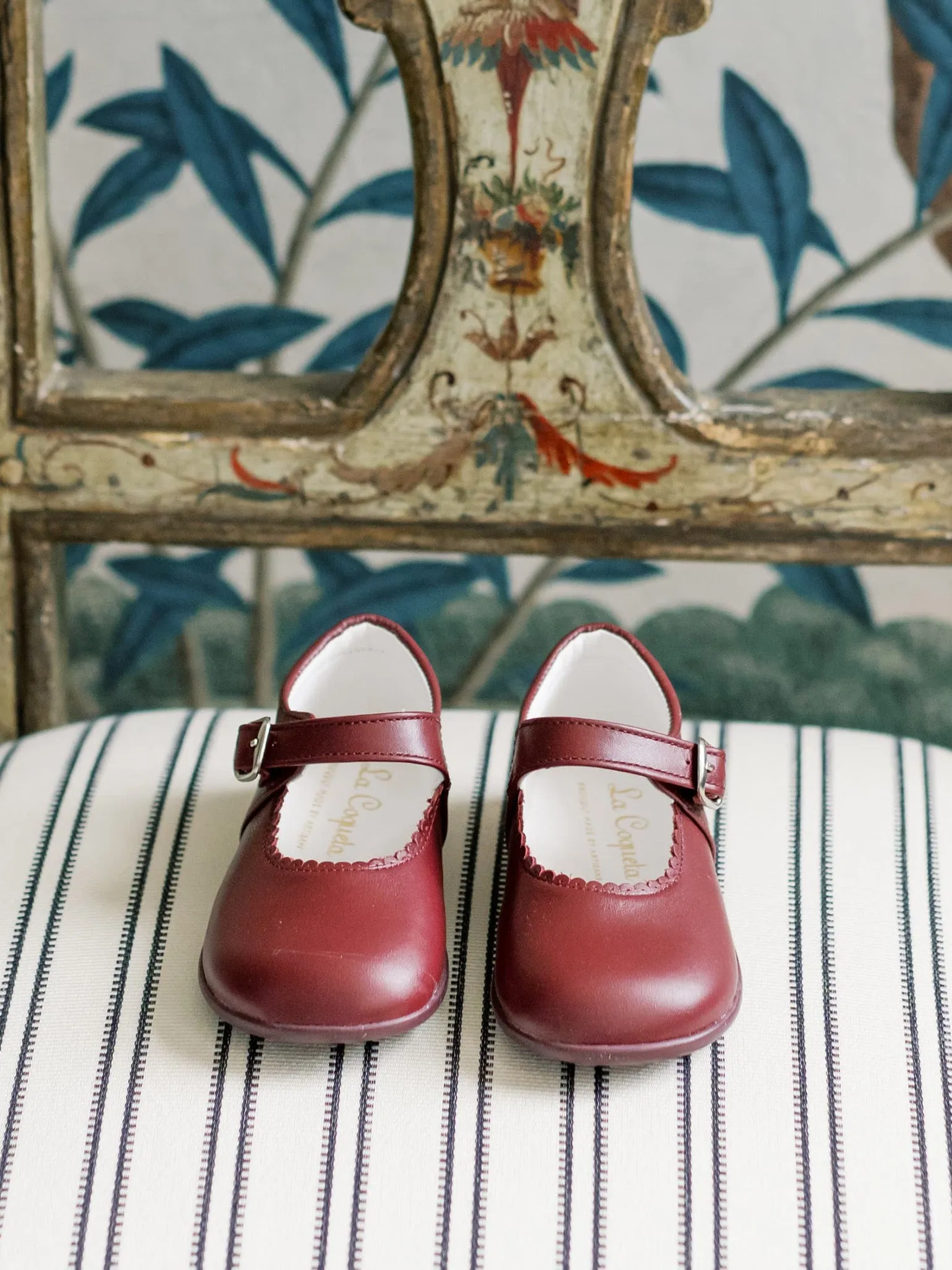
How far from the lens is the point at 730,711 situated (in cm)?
121

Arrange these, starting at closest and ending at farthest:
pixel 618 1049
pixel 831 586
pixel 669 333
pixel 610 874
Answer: pixel 618 1049 < pixel 610 874 < pixel 669 333 < pixel 831 586

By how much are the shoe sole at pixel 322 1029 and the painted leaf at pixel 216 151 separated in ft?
2.33

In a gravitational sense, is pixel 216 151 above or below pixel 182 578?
above

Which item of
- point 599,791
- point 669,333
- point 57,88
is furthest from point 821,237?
point 57,88

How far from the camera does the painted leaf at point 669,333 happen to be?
3.33 feet

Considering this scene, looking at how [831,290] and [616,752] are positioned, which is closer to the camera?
[616,752]

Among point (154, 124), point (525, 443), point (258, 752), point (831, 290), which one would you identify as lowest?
point (258, 752)

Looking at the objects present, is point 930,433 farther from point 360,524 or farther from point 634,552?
point 360,524

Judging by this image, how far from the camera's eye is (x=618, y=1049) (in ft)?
1.71

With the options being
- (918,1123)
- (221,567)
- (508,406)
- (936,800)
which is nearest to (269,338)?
(221,567)

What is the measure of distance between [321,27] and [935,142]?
0.52m

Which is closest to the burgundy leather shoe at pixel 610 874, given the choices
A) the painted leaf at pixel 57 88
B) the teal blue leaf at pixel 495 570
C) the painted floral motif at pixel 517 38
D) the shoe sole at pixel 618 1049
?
the shoe sole at pixel 618 1049

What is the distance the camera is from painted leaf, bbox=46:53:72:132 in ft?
3.10

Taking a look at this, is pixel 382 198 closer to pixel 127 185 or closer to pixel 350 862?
pixel 127 185
